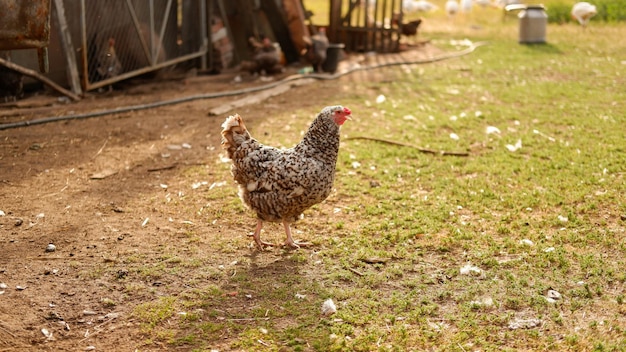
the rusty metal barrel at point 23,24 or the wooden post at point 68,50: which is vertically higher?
the rusty metal barrel at point 23,24

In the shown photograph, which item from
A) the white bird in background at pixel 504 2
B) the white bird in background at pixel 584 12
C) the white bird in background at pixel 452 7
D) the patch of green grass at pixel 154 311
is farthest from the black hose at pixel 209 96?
the white bird in background at pixel 504 2

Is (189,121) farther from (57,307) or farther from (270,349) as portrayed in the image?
(270,349)

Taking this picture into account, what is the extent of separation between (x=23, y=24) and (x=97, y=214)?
2073mm

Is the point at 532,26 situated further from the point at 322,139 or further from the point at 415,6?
the point at 322,139

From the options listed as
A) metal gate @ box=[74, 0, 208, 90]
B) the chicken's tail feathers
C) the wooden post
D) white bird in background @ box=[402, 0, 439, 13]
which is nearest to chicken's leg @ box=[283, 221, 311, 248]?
the chicken's tail feathers

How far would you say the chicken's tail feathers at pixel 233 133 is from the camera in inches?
218

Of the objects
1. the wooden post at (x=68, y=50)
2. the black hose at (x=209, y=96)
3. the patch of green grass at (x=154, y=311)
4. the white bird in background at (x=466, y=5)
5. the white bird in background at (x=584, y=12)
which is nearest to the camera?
the patch of green grass at (x=154, y=311)

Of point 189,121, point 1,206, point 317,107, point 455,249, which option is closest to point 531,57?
point 317,107

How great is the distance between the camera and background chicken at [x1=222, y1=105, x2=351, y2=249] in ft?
17.5

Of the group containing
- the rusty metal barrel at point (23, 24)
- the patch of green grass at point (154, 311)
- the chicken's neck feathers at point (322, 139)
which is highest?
the rusty metal barrel at point (23, 24)

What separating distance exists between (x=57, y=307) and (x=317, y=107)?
6.22 metres

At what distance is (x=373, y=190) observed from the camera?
271 inches

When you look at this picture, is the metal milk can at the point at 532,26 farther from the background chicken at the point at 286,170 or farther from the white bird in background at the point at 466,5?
the background chicken at the point at 286,170

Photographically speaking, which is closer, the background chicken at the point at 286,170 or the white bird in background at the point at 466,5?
the background chicken at the point at 286,170
